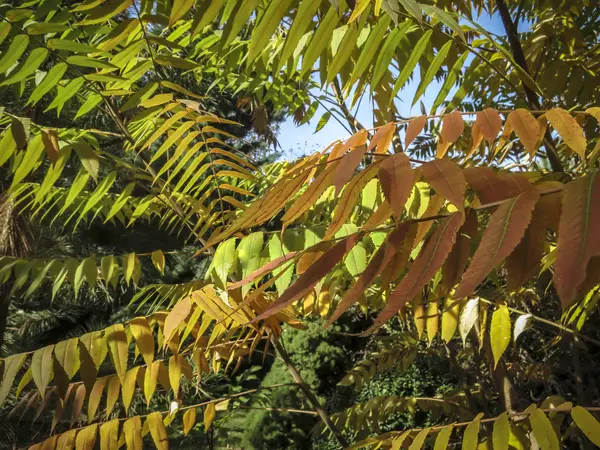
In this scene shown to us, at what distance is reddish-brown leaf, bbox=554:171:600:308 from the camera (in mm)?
317

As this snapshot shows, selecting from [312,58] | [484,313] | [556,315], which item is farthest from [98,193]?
[556,315]

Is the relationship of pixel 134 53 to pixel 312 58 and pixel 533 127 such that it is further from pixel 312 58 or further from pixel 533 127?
pixel 533 127

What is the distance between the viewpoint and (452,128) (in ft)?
2.74

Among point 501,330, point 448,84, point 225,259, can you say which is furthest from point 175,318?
point 448,84

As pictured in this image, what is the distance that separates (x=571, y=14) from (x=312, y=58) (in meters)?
1.52

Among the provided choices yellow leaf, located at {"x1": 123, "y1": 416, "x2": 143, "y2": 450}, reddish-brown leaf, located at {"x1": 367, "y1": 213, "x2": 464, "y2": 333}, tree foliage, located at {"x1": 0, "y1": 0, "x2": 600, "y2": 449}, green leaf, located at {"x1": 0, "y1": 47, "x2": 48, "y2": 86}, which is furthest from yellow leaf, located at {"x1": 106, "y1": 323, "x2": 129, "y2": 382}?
reddish-brown leaf, located at {"x1": 367, "y1": 213, "x2": 464, "y2": 333}

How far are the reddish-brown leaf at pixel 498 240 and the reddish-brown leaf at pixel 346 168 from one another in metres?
0.15

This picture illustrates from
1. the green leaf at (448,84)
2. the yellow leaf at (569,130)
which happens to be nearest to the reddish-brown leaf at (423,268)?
the yellow leaf at (569,130)

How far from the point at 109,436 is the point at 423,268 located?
3.41 ft

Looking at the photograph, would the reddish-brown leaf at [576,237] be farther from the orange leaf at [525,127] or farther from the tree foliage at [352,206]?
the orange leaf at [525,127]

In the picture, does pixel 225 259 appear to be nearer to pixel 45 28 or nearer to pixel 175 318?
pixel 175 318

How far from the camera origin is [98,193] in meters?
1.49

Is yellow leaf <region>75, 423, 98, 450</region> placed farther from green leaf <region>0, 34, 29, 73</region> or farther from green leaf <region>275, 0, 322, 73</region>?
green leaf <region>275, 0, 322, 73</region>

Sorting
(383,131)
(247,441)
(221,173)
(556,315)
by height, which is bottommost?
(247,441)
